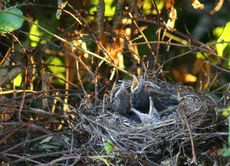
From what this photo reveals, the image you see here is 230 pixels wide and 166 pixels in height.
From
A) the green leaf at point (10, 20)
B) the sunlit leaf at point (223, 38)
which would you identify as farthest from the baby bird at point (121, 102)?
the sunlit leaf at point (223, 38)

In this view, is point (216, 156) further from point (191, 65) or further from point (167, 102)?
point (191, 65)

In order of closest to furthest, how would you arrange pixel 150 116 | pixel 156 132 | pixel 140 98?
pixel 156 132 < pixel 150 116 < pixel 140 98

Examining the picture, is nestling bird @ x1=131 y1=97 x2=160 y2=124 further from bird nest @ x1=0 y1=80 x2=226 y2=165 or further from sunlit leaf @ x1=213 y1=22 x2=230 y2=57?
sunlit leaf @ x1=213 y1=22 x2=230 y2=57

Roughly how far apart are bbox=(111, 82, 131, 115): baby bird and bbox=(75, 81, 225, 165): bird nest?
34 mm

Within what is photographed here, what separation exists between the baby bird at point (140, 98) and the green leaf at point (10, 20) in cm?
47

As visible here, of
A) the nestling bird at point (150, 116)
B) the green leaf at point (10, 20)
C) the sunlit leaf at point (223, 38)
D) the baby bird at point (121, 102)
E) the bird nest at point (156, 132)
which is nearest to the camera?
the bird nest at point (156, 132)

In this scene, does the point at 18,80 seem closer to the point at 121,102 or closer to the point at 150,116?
the point at 121,102

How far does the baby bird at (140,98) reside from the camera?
2098mm

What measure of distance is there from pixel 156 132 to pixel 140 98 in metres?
0.28

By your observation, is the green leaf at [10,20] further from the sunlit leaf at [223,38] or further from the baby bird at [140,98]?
the sunlit leaf at [223,38]

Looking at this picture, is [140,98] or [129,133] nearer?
[129,133]

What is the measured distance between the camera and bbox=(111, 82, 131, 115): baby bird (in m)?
2.05

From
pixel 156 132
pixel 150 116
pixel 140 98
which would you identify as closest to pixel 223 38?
pixel 140 98

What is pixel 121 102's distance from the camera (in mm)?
2068
